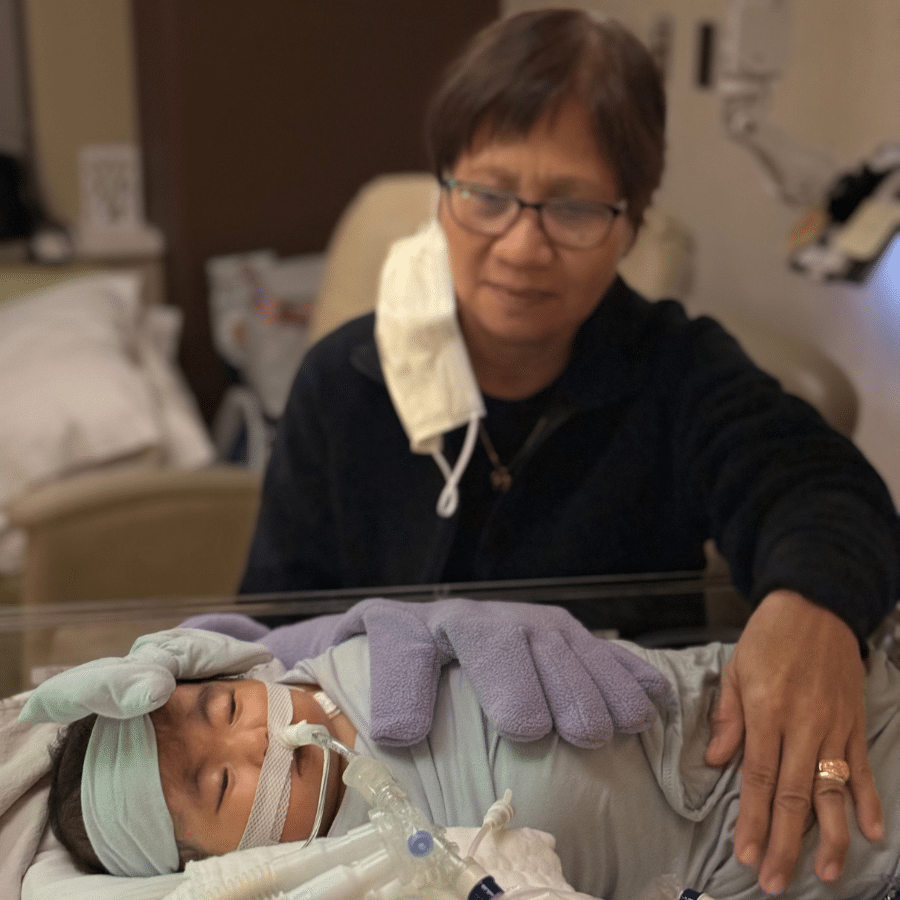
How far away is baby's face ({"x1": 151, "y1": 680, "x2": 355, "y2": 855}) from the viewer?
2.43ft

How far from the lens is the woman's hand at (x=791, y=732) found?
0.76 meters

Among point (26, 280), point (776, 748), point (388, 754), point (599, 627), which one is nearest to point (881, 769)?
point (776, 748)

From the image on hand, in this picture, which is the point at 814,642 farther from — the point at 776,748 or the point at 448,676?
the point at 448,676

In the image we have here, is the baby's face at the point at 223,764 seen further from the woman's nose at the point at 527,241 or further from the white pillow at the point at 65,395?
the white pillow at the point at 65,395

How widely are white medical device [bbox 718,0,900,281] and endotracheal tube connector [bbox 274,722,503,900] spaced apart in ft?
3.91

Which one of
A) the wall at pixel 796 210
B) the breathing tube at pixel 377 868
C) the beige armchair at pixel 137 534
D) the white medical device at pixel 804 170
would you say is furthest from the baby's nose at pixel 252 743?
the white medical device at pixel 804 170

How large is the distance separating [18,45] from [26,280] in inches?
29.9

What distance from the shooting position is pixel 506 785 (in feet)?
2.48

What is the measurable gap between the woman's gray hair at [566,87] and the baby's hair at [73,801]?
0.66 meters

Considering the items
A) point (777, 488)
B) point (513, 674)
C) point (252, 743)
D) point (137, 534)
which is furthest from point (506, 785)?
point (137, 534)

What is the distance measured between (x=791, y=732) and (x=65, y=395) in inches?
74.6

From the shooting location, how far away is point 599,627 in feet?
3.09

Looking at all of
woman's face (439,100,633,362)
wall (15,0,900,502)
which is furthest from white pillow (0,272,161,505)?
woman's face (439,100,633,362)

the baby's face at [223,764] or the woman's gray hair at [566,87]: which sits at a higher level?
the woman's gray hair at [566,87]
